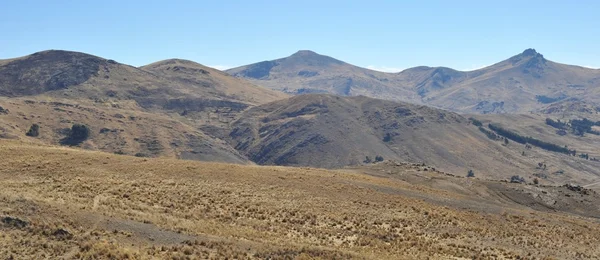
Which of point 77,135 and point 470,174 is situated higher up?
point 77,135

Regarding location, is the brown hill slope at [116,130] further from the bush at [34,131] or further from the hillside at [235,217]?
the hillside at [235,217]

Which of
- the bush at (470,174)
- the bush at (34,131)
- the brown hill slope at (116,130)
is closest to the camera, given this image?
the bush at (34,131)

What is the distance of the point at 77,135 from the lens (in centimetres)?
15712

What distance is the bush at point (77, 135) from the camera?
154m

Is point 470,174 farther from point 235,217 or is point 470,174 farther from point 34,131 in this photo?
point 34,131

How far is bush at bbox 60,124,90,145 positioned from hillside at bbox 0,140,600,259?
104m

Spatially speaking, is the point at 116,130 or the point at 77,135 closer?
the point at 77,135

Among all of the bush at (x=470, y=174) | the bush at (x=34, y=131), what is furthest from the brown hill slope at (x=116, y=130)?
the bush at (x=470, y=174)

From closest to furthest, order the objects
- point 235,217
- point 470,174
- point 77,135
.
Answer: point 235,217
point 77,135
point 470,174

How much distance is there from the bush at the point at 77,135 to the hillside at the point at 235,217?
103880mm

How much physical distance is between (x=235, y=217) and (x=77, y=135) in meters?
140

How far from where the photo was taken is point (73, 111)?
180m

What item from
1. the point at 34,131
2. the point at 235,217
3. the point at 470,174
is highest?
the point at 34,131

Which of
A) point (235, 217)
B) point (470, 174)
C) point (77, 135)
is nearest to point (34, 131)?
point (77, 135)
